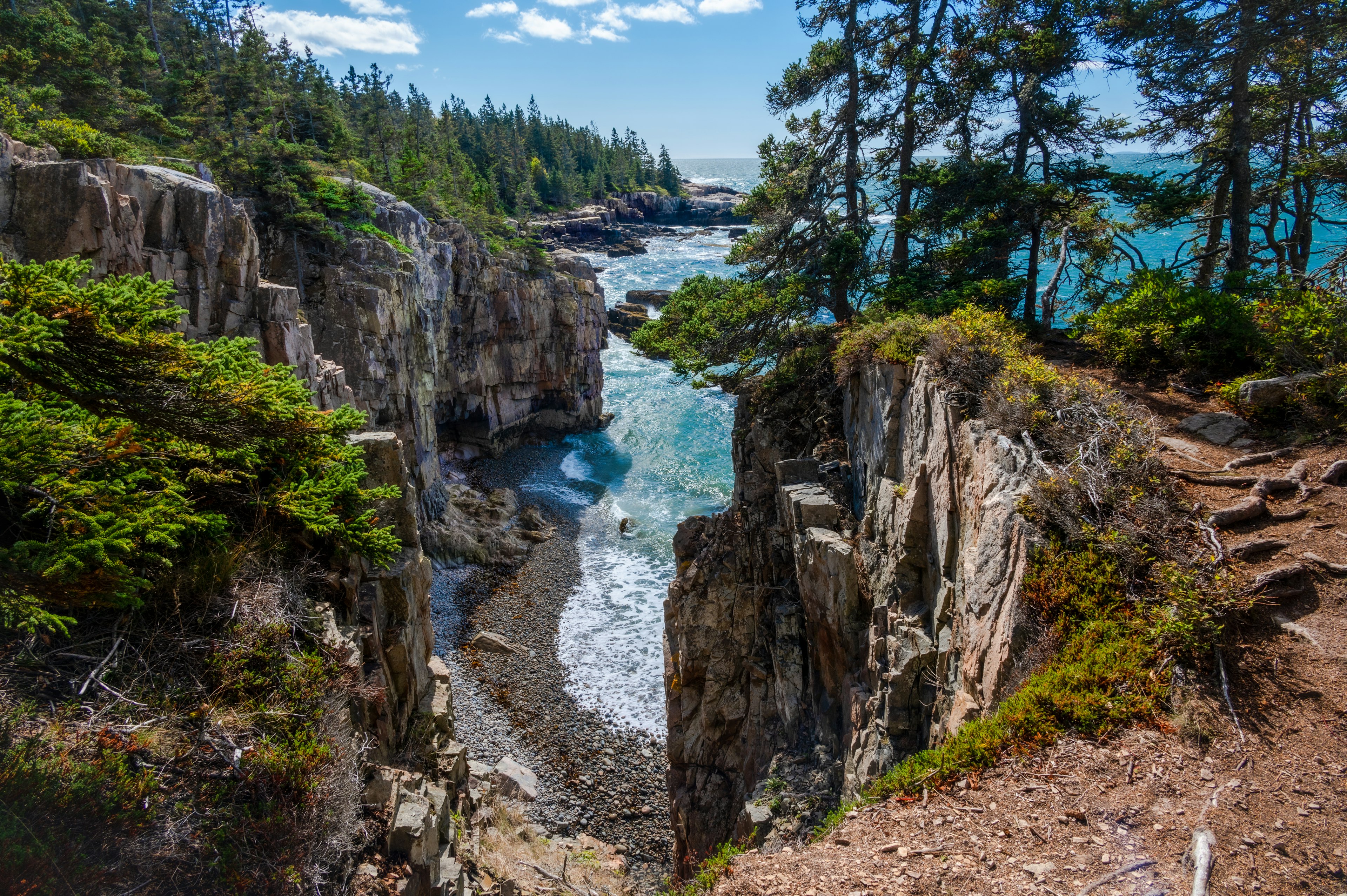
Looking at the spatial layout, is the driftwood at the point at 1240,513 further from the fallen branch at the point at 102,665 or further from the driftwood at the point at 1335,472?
the fallen branch at the point at 102,665

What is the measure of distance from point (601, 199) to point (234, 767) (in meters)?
115

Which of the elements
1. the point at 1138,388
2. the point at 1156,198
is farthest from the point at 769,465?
the point at 1156,198

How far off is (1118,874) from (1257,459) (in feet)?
20.5

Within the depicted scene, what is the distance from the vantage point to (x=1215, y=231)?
1602 cm

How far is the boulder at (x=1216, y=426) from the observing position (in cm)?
909

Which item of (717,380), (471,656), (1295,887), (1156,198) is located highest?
(1156,198)

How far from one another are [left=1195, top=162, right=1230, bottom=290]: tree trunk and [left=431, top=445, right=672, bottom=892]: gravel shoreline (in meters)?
20.2

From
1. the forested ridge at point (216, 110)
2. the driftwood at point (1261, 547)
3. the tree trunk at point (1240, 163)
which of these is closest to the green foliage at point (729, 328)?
the tree trunk at point (1240, 163)

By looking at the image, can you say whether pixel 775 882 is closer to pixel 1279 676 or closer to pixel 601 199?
pixel 1279 676

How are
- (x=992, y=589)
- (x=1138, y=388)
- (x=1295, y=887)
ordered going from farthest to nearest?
1. (x=1138, y=388)
2. (x=992, y=589)
3. (x=1295, y=887)

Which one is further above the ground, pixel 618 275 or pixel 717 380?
pixel 618 275

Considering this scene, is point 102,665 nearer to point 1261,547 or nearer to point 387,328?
point 1261,547

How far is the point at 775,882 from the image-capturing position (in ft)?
20.8

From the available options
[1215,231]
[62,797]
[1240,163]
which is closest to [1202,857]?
[62,797]
